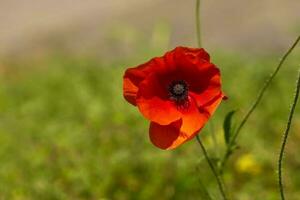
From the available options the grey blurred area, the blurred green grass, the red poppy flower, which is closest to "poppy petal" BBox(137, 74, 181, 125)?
the red poppy flower

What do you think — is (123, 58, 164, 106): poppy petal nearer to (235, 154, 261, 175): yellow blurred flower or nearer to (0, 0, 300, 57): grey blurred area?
(235, 154, 261, 175): yellow blurred flower

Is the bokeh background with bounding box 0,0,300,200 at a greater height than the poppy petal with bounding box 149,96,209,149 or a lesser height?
lesser

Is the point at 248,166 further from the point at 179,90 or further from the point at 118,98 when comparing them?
the point at 179,90

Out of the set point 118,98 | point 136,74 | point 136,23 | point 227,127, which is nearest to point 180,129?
point 136,74

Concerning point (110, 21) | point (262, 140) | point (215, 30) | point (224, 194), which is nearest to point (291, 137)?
point (262, 140)

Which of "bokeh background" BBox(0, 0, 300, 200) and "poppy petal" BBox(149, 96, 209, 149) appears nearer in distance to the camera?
"poppy petal" BBox(149, 96, 209, 149)

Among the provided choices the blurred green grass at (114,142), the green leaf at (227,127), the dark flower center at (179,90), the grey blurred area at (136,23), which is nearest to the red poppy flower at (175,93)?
the dark flower center at (179,90)
